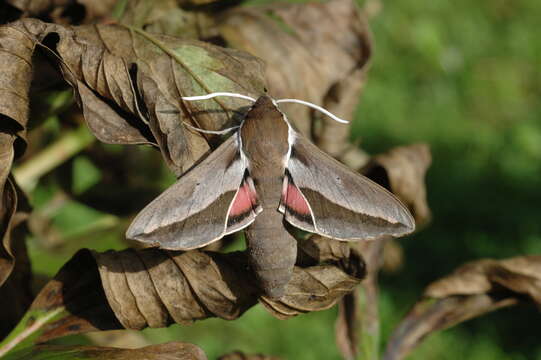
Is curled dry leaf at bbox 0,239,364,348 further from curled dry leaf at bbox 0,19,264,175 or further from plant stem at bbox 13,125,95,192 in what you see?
plant stem at bbox 13,125,95,192

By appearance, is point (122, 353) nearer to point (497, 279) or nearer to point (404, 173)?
point (404, 173)

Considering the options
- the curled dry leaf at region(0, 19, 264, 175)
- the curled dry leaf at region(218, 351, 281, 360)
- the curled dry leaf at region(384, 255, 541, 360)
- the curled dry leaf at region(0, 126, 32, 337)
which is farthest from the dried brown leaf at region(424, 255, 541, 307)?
the curled dry leaf at region(0, 126, 32, 337)

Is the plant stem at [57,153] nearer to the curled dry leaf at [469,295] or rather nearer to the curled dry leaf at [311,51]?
the curled dry leaf at [311,51]

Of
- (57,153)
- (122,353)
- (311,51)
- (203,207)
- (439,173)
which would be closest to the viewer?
(122,353)

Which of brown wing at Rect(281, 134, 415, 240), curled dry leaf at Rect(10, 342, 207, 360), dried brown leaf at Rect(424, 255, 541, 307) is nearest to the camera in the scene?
curled dry leaf at Rect(10, 342, 207, 360)

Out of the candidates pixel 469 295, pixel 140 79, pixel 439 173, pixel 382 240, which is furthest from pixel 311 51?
pixel 439 173

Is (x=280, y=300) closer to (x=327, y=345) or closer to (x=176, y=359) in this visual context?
(x=176, y=359)

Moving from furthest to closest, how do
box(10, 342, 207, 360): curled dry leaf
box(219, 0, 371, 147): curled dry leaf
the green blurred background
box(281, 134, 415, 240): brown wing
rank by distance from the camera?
the green blurred background
box(219, 0, 371, 147): curled dry leaf
box(281, 134, 415, 240): brown wing
box(10, 342, 207, 360): curled dry leaf
